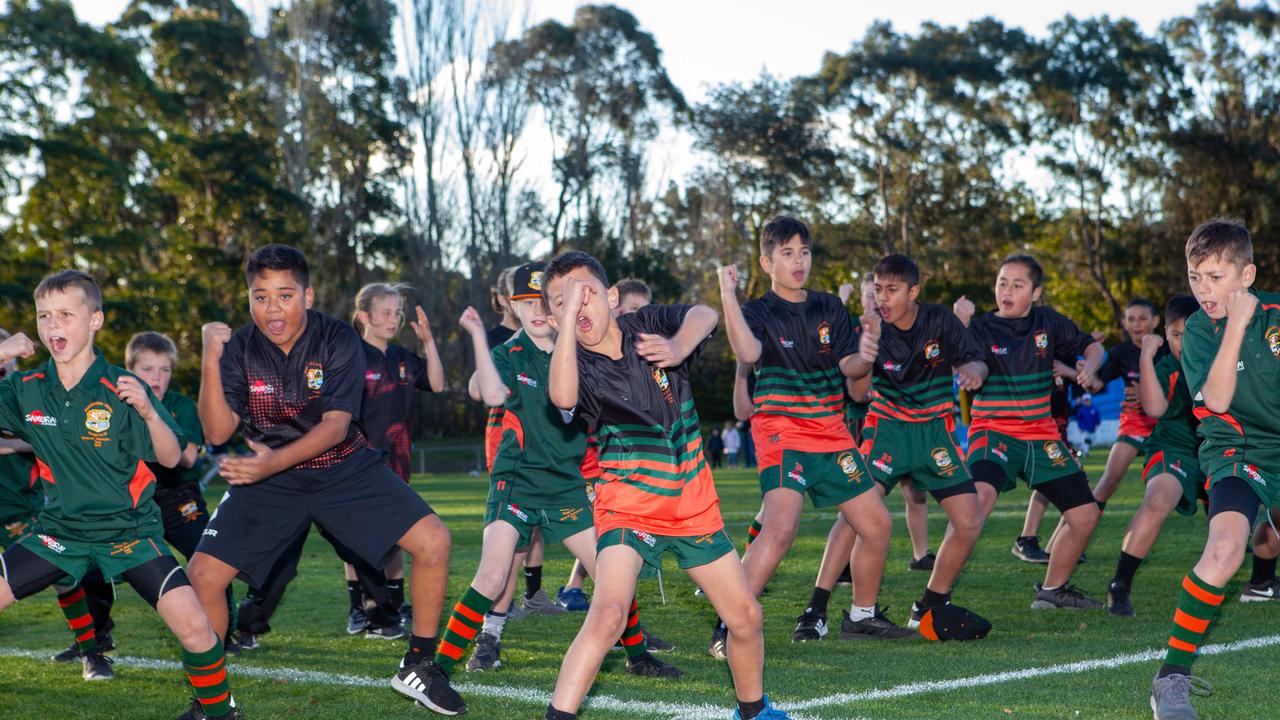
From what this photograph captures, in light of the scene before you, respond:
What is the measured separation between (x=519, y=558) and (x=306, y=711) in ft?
6.14

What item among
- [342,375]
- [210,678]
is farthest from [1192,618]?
[210,678]

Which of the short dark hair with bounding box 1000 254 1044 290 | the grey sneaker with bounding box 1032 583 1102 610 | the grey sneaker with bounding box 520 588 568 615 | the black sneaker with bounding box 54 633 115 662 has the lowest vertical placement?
the grey sneaker with bounding box 520 588 568 615

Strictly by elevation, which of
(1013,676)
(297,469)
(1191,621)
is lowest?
(1013,676)

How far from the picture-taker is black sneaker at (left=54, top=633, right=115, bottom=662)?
674 centimetres

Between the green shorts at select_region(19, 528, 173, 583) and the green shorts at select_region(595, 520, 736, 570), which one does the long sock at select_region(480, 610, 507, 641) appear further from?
the green shorts at select_region(595, 520, 736, 570)

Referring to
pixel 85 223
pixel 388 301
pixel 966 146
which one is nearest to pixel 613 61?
pixel 966 146

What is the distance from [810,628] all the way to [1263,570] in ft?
10.7

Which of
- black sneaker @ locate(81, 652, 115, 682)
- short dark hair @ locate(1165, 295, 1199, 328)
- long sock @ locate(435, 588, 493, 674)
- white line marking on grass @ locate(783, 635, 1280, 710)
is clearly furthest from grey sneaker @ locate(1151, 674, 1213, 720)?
black sneaker @ locate(81, 652, 115, 682)

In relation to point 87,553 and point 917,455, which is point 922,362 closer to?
point 917,455

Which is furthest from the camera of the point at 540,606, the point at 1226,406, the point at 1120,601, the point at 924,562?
the point at 924,562

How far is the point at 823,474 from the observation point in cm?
640

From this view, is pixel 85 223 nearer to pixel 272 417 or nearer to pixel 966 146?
pixel 272 417

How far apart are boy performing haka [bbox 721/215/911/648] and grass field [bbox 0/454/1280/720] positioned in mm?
462

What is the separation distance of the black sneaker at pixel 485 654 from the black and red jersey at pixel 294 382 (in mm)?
1447
